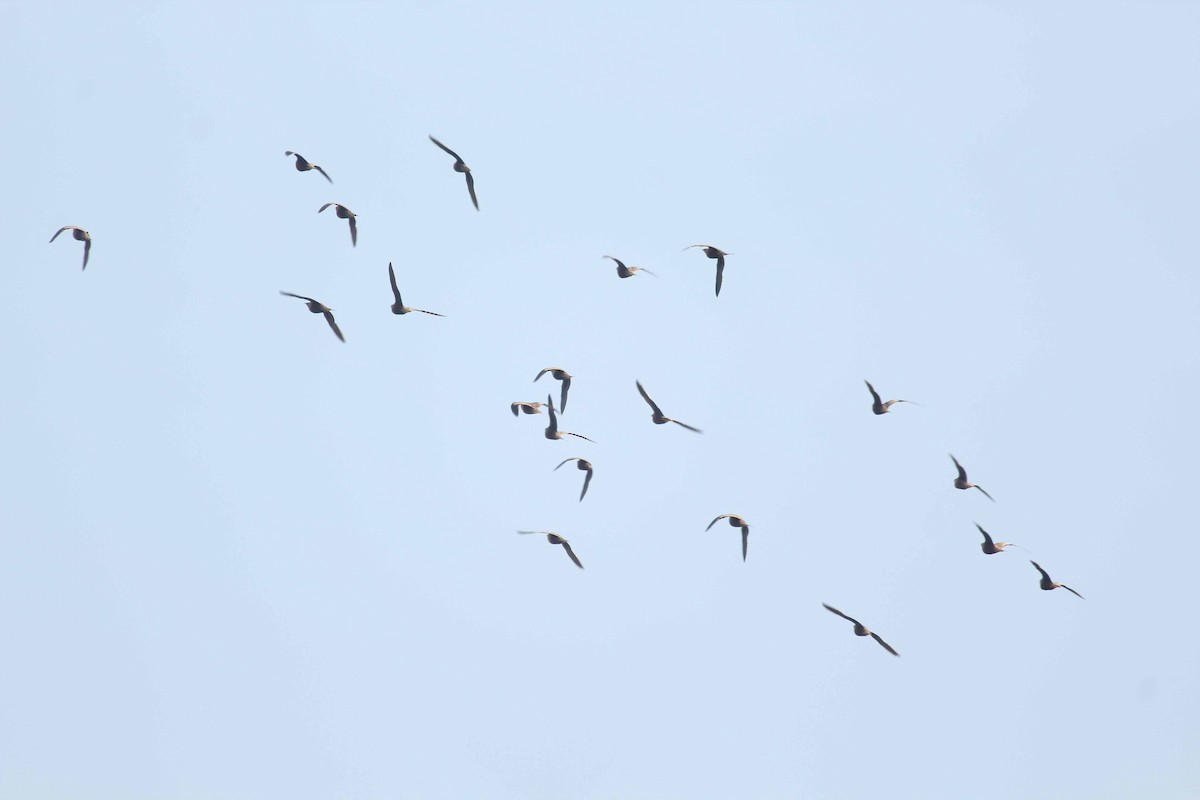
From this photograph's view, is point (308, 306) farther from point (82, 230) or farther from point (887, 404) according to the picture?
point (887, 404)

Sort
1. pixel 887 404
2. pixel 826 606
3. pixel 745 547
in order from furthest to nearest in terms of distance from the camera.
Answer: pixel 745 547
pixel 887 404
pixel 826 606

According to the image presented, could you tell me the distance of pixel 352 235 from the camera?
60.2 meters

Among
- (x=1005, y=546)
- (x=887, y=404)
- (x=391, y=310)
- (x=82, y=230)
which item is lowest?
(x=1005, y=546)

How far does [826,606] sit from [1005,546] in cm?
976

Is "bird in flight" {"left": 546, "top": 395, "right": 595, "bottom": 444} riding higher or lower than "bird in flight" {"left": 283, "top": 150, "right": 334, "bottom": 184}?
lower

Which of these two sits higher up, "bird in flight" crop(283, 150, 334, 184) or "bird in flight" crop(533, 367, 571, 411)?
"bird in flight" crop(283, 150, 334, 184)

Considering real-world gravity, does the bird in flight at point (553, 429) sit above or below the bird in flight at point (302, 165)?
below

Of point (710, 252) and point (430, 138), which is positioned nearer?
point (430, 138)

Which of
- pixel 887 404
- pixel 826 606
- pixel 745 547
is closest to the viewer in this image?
pixel 826 606

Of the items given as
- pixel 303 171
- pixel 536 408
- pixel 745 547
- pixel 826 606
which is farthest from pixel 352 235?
pixel 826 606

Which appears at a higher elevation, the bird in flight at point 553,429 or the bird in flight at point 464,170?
the bird in flight at point 464,170

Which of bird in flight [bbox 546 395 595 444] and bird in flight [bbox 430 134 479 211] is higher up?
bird in flight [bbox 430 134 479 211]

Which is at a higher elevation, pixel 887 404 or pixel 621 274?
pixel 621 274

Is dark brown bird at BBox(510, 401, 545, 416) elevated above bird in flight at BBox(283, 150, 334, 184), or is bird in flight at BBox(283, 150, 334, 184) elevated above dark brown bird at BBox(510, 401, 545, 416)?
bird in flight at BBox(283, 150, 334, 184)
